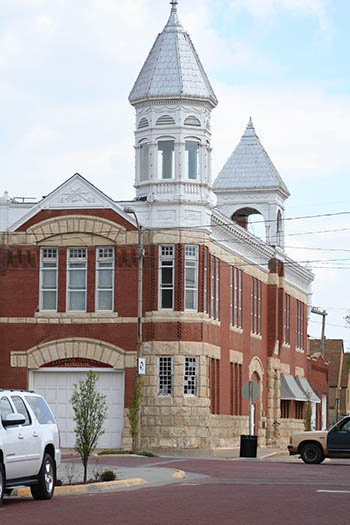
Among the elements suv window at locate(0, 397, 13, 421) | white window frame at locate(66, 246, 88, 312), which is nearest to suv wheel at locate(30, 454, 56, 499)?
suv window at locate(0, 397, 13, 421)

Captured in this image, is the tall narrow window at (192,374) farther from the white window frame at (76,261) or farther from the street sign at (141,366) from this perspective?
the white window frame at (76,261)

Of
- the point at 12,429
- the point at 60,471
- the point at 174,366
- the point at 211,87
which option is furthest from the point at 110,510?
the point at 211,87

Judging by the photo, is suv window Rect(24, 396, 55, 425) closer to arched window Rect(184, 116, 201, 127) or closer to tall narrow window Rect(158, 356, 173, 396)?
tall narrow window Rect(158, 356, 173, 396)

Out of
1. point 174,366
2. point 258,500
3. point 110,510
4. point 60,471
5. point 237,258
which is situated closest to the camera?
point 110,510

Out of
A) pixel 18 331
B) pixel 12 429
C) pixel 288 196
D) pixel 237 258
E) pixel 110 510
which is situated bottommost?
pixel 110 510

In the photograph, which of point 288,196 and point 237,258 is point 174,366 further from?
point 288,196

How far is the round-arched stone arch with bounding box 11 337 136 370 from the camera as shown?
154 feet

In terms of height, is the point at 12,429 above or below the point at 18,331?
below

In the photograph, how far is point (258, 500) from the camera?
20391mm

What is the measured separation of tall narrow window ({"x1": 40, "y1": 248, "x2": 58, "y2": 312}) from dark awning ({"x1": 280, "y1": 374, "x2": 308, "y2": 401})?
17.9m

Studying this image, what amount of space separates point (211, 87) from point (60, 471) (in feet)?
77.1

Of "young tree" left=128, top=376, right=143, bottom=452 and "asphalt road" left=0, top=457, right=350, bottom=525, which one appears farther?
"young tree" left=128, top=376, right=143, bottom=452

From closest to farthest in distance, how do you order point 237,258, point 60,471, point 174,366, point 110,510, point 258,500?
point 110,510
point 258,500
point 60,471
point 174,366
point 237,258

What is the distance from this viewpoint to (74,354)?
155 feet
